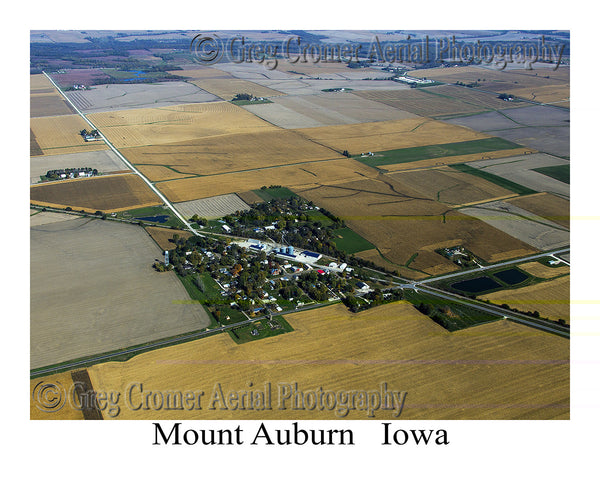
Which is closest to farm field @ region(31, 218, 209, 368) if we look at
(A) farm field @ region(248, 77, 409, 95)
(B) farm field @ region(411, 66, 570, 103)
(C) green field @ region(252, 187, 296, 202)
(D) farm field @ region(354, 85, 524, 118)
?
(C) green field @ region(252, 187, 296, 202)

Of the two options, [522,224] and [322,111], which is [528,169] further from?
[322,111]

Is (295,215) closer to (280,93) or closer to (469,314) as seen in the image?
(469,314)

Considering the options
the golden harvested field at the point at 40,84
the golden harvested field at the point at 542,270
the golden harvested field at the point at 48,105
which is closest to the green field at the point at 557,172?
the golden harvested field at the point at 542,270

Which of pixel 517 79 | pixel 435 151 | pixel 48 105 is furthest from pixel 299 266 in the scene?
pixel 517 79

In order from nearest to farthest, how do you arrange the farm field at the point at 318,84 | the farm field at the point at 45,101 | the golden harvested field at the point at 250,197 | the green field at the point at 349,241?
the green field at the point at 349,241
the golden harvested field at the point at 250,197
the farm field at the point at 45,101
the farm field at the point at 318,84

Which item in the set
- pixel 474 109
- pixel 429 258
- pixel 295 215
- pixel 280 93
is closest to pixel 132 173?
pixel 295 215

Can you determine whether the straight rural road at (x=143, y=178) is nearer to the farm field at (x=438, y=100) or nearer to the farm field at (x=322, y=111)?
the farm field at (x=322, y=111)

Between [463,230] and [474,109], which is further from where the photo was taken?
[474,109]
